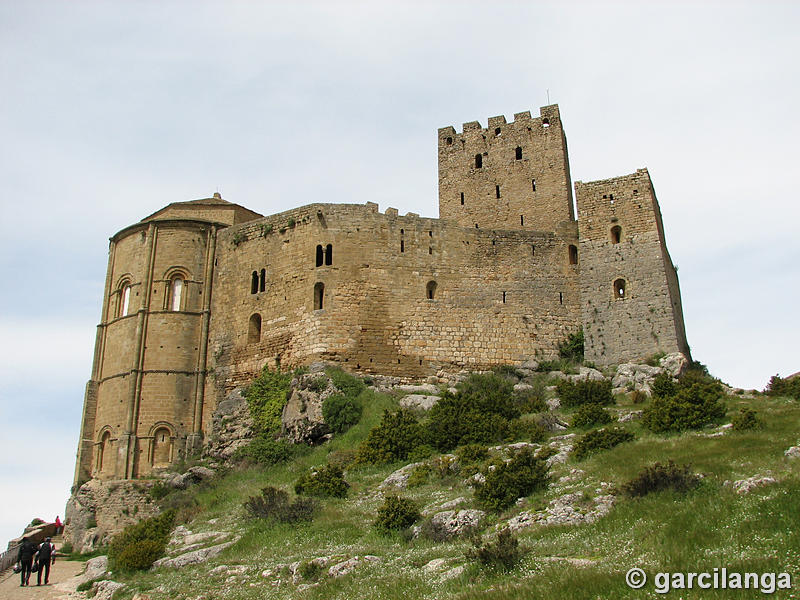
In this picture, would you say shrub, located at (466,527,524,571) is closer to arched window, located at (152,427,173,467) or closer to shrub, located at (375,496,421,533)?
shrub, located at (375,496,421,533)

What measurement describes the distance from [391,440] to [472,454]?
330cm

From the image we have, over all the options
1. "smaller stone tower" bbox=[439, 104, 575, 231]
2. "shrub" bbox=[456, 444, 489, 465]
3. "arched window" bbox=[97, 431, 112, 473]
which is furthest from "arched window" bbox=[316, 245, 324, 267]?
"shrub" bbox=[456, 444, 489, 465]

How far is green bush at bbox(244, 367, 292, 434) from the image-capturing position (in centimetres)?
2534

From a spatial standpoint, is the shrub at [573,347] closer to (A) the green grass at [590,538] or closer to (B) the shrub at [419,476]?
(A) the green grass at [590,538]

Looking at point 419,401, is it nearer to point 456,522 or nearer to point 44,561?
point 456,522

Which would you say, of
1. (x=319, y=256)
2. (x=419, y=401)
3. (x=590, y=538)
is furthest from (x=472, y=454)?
(x=319, y=256)

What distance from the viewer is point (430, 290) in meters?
27.8

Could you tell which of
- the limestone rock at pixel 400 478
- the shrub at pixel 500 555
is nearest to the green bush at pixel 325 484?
the limestone rock at pixel 400 478

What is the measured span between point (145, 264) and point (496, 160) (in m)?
15.9

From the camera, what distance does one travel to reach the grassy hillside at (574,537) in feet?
28.3

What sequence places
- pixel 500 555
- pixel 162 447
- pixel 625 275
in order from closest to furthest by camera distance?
pixel 500 555, pixel 625 275, pixel 162 447

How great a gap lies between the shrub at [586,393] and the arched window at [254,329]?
11594 mm

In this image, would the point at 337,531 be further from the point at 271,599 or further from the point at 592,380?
the point at 592,380

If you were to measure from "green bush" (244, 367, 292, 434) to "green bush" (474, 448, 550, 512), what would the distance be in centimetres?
1198
